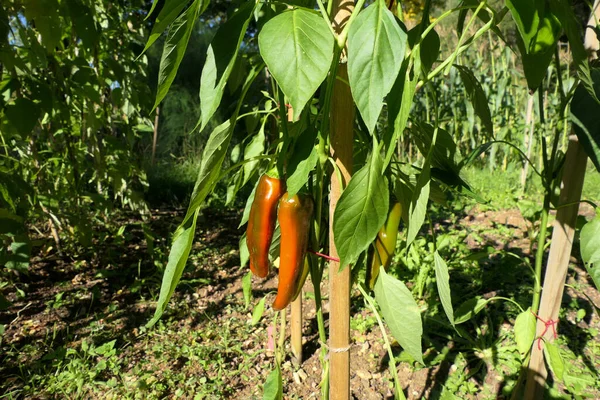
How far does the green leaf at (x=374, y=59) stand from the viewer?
1.27ft

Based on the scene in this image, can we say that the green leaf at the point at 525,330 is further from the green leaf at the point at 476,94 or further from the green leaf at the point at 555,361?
the green leaf at the point at 476,94

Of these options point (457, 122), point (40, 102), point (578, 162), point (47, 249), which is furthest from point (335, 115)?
point (457, 122)

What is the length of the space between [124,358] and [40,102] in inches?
33.8

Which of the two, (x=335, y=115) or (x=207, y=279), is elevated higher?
(x=335, y=115)

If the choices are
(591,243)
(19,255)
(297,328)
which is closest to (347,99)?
(591,243)

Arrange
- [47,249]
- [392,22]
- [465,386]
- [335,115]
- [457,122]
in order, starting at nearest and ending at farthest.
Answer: [392,22] → [335,115] → [465,386] → [47,249] → [457,122]

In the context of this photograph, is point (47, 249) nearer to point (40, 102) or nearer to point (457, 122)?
point (40, 102)

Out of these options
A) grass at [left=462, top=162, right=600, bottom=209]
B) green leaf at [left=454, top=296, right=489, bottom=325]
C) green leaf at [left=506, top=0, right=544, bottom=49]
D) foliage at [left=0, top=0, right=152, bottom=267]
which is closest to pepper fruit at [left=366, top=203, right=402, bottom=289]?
green leaf at [left=506, top=0, right=544, bottom=49]

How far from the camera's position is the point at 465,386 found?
127cm

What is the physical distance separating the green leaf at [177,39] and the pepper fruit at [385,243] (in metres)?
0.42

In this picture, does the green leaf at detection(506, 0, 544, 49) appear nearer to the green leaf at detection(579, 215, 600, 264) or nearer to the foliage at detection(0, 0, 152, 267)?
the green leaf at detection(579, 215, 600, 264)

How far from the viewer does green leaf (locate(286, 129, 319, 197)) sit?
535 millimetres

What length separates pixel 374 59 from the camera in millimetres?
393

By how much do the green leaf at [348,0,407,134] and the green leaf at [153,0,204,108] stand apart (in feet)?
0.45
